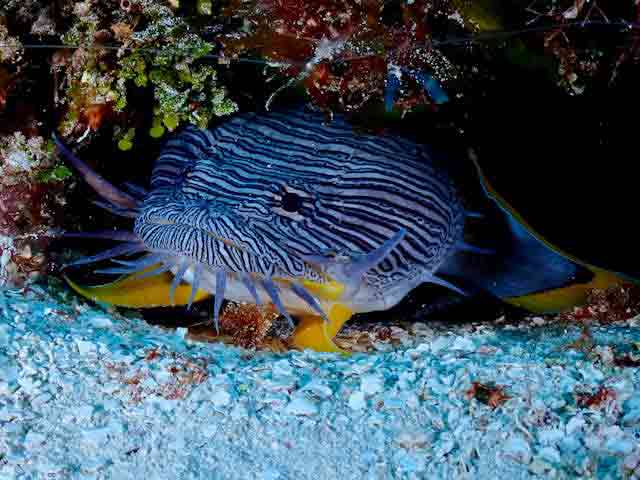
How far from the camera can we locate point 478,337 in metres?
3.69

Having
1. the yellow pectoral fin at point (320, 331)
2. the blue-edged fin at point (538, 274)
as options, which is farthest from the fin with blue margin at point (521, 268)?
the yellow pectoral fin at point (320, 331)

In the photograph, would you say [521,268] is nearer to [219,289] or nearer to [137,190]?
[219,289]

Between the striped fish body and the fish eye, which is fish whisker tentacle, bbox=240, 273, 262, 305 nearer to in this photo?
the striped fish body

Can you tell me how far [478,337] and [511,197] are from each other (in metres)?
1.34

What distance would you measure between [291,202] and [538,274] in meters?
2.28

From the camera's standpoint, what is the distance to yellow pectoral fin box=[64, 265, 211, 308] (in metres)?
4.13

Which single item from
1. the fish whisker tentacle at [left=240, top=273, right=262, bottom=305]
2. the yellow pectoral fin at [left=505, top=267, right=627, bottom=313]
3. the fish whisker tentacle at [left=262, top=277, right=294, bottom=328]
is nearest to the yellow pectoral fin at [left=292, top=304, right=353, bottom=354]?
the fish whisker tentacle at [left=262, top=277, right=294, bottom=328]

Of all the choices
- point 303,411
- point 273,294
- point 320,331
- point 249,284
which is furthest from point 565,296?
point 303,411

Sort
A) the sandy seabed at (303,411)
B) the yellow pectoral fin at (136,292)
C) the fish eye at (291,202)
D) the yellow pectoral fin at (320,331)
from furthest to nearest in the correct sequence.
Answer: the yellow pectoral fin at (136,292), the yellow pectoral fin at (320,331), the fish eye at (291,202), the sandy seabed at (303,411)

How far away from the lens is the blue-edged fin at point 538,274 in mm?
4336

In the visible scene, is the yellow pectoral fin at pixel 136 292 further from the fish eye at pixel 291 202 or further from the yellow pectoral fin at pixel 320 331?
the fish eye at pixel 291 202

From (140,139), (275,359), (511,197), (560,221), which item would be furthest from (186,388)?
(560,221)

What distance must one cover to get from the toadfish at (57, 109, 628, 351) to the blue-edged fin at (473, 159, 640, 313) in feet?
0.04

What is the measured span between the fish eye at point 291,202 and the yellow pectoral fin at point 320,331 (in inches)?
27.5
